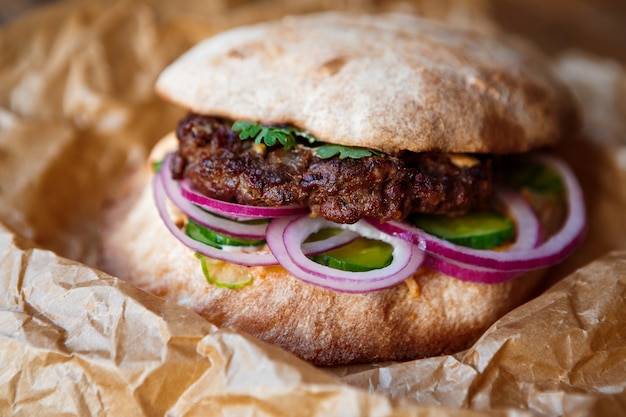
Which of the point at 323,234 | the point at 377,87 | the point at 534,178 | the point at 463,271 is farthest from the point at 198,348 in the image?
the point at 534,178

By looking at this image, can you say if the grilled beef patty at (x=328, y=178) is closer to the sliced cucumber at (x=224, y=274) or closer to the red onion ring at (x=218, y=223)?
the red onion ring at (x=218, y=223)

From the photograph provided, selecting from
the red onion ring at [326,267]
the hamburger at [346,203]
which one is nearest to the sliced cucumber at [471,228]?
the hamburger at [346,203]

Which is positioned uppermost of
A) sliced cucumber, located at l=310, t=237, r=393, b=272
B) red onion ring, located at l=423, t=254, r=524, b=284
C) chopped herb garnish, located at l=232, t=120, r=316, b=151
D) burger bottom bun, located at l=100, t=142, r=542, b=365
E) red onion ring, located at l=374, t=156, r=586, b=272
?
chopped herb garnish, located at l=232, t=120, r=316, b=151

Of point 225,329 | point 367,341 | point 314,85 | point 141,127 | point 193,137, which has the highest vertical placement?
point 314,85

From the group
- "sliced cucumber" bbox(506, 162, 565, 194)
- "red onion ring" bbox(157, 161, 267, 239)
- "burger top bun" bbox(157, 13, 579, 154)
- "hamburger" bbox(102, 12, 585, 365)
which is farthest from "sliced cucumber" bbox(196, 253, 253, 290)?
"sliced cucumber" bbox(506, 162, 565, 194)

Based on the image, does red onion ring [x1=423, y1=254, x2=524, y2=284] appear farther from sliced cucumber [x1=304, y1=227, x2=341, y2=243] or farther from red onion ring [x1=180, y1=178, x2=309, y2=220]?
red onion ring [x1=180, y1=178, x2=309, y2=220]

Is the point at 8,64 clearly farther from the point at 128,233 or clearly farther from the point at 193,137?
the point at 193,137

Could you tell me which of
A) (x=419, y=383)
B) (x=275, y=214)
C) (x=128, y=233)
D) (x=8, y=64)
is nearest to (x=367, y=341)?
(x=419, y=383)

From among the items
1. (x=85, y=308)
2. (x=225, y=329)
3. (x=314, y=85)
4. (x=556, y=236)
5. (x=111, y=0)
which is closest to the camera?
(x=225, y=329)
